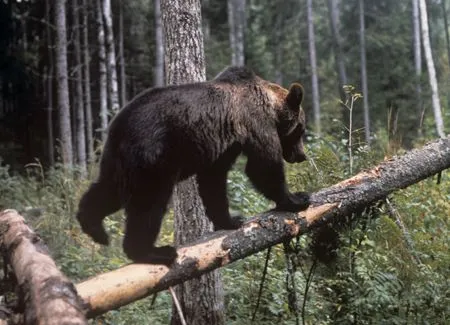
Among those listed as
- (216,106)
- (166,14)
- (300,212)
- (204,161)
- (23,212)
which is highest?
(166,14)

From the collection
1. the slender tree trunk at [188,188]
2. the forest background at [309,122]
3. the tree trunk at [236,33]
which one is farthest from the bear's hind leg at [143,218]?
the tree trunk at [236,33]

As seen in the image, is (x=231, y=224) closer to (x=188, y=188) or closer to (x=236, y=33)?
(x=188, y=188)

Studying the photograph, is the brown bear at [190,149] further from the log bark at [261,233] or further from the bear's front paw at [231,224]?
the log bark at [261,233]

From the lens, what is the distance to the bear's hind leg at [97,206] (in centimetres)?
513

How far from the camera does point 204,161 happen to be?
5156 mm

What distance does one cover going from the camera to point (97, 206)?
520 cm

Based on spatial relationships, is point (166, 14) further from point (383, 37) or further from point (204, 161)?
point (383, 37)

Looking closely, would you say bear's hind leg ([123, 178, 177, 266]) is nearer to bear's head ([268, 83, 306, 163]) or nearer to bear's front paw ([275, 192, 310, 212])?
bear's front paw ([275, 192, 310, 212])

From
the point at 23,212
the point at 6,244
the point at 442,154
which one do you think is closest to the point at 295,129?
the point at 442,154

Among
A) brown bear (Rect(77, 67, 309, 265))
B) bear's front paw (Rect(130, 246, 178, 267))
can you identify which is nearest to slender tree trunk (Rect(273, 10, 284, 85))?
brown bear (Rect(77, 67, 309, 265))

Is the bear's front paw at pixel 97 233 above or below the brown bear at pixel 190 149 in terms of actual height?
below

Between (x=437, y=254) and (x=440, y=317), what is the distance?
2.55ft

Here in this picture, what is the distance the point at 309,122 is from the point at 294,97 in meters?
28.3

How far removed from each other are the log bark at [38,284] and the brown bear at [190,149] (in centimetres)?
81
